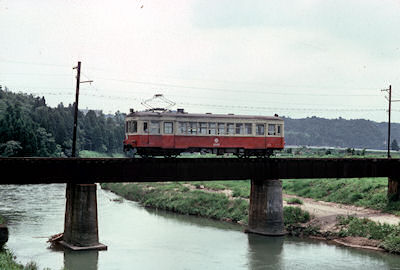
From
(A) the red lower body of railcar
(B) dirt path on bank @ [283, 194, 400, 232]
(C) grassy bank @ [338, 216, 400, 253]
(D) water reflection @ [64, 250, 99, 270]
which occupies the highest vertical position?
(A) the red lower body of railcar

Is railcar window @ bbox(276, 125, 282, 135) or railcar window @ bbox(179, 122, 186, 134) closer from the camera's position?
railcar window @ bbox(179, 122, 186, 134)

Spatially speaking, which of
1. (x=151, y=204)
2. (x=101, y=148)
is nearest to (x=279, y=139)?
(x=151, y=204)

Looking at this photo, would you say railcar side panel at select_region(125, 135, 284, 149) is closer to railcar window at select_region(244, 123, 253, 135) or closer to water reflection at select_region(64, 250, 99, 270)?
railcar window at select_region(244, 123, 253, 135)

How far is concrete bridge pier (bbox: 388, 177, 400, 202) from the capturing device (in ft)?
185

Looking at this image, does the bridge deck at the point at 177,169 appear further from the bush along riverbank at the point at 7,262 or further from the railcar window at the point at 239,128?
the bush along riverbank at the point at 7,262

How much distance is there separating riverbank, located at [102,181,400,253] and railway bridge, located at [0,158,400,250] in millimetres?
3746

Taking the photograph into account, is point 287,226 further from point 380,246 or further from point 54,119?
point 54,119

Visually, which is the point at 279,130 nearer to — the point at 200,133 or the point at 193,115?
the point at 200,133

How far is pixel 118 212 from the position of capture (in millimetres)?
61781

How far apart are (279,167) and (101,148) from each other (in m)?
119

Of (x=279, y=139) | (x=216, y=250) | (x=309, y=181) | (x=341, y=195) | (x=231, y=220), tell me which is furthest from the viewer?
(x=309, y=181)

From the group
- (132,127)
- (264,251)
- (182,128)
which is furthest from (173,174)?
(264,251)

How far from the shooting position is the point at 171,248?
44.2 meters

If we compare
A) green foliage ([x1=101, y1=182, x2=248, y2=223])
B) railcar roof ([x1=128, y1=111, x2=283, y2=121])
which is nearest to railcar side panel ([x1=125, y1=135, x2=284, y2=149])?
railcar roof ([x1=128, y1=111, x2=283, y2=121])
